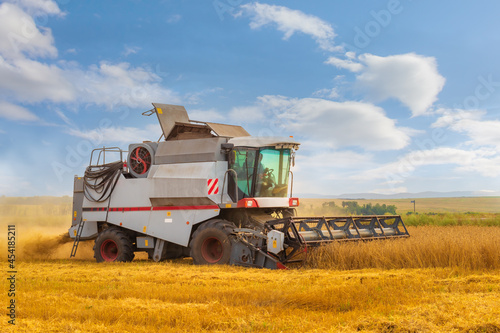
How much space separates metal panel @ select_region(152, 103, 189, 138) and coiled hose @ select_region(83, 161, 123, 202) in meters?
1.54

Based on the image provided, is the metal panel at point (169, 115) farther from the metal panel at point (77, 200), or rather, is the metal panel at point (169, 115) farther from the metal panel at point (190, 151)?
the metal panel at point (77, 200)

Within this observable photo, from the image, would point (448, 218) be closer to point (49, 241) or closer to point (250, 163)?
point (250, 163)

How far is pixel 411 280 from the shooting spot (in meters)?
6.54

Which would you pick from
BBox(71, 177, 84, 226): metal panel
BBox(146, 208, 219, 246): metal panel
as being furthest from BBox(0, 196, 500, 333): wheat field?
BBox(71, 177, 84, 226): metal panel

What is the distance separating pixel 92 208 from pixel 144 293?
671 cm

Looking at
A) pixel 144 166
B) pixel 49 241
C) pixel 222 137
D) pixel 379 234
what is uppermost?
pixel 222 137

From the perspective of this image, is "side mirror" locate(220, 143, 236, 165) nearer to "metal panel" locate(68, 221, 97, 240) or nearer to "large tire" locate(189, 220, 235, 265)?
"large tire" locate(189, 220, 235, 265)

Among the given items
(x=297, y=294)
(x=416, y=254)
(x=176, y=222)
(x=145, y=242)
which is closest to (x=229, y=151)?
(x=176, y=222)

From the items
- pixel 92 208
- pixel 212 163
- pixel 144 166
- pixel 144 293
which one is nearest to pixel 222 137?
pixel 212 163

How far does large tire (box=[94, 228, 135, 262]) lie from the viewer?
36.9 ft

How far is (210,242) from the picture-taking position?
32.7 ft

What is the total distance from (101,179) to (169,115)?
2450 millimetres

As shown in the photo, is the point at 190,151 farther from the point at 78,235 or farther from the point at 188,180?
the point at 78,235

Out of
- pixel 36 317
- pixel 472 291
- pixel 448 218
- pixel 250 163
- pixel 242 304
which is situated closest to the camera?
pixel 36 317
